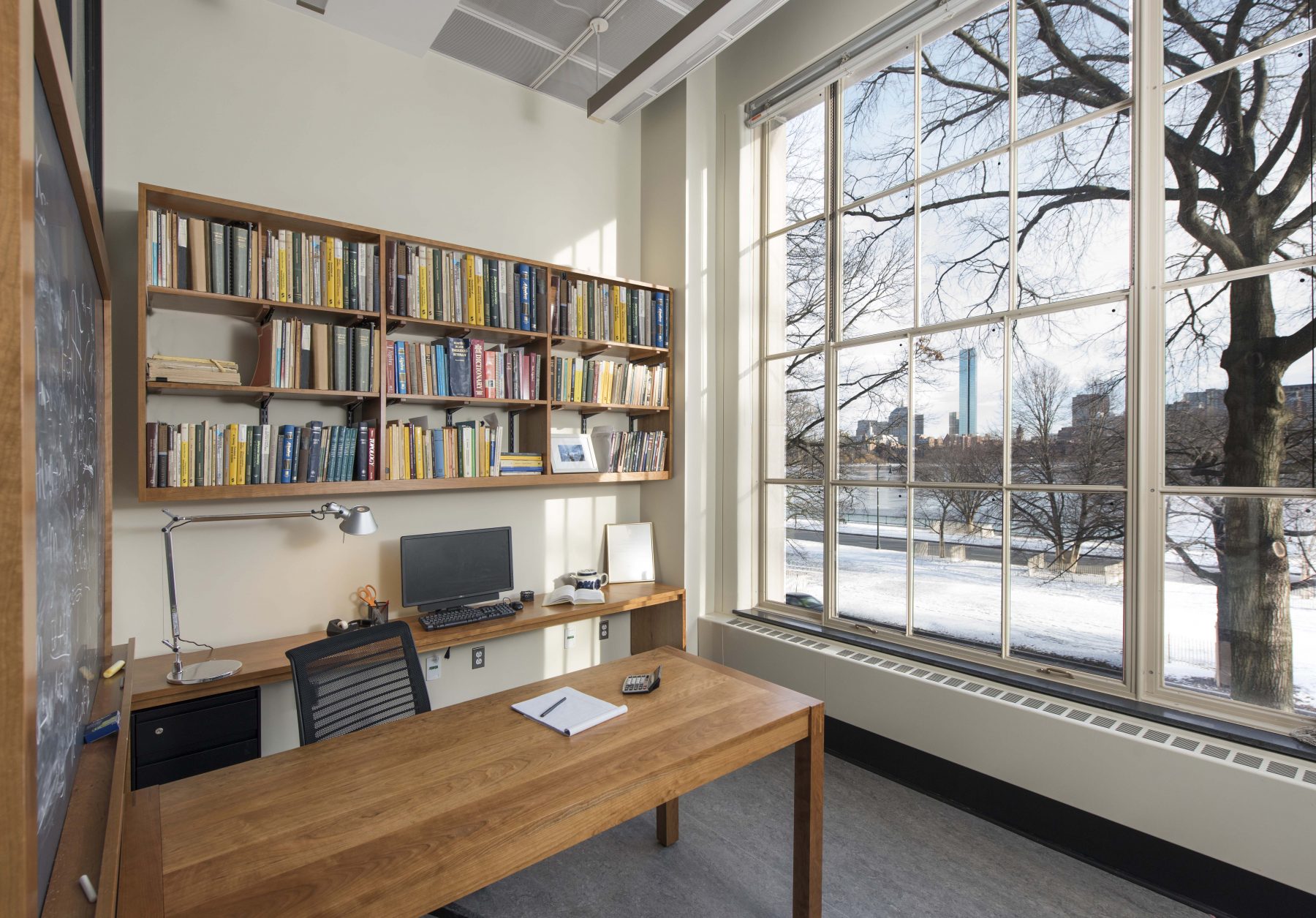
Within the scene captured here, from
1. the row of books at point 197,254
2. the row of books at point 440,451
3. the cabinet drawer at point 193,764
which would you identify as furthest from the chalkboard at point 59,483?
the row of books at point 440,451

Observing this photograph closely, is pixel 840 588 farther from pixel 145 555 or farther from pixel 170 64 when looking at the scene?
pixel 170 64

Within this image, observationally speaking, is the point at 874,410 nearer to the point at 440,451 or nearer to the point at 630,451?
the point at 630,451

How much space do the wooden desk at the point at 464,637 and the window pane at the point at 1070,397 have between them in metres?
2.03

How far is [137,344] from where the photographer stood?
2523 mm

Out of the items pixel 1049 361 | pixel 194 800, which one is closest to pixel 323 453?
pixel 194 800

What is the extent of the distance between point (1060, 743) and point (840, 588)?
4.16 feet

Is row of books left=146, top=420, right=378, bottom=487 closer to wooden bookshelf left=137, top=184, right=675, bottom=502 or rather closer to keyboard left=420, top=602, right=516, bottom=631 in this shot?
wooden bookshelf left=137, top=184, right=675, bottom=502

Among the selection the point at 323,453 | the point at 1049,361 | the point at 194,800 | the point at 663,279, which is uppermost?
the point at 663,279

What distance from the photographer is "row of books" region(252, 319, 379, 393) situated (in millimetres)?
2713

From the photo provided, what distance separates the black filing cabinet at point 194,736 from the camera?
2273mm

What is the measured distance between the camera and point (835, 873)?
238 centimetres

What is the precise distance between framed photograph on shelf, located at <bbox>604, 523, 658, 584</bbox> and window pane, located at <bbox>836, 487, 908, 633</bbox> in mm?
1180

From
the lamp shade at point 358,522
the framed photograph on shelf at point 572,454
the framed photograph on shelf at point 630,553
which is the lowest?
the framed photograph on shelf at point 630,553

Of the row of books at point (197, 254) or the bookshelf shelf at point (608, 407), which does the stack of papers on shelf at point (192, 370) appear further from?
the bookshelf shelf at point (608, 407)
